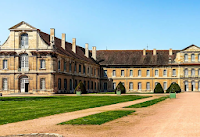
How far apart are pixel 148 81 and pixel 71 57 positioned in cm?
2217

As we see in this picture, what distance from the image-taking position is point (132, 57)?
68188mm

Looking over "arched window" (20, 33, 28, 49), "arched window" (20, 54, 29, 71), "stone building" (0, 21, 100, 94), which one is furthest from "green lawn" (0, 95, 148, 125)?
"arched window" (20, 33, 28, 49)

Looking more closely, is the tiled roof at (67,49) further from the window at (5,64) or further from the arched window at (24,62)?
the window at (5,64)

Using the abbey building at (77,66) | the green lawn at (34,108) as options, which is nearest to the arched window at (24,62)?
the abbey building at (77,66)

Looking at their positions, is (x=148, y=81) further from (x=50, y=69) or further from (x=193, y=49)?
(x=50, y=69)

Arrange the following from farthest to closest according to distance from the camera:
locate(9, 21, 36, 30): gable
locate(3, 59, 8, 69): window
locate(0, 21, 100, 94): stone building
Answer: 1. locate(3, 59, 8, 69): window
2. locate(9, 21, 36, 30): gable
3. locate(0, 21, 100, 94): stone building

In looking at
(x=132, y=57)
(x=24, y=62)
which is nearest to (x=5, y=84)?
(x=24, y=62)

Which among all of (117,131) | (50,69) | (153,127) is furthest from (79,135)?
(50,69)

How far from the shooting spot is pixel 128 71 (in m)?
67.2

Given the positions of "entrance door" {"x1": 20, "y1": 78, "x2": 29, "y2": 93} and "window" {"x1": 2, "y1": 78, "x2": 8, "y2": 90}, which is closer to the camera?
"entrance door" {"x1": 20, "y1": 78, "x2": 29, "y2": 93}

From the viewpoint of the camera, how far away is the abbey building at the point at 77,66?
4616cm

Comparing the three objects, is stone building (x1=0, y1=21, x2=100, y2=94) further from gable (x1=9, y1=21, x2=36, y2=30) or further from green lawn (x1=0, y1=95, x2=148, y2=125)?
green lawn (x1=0, y1=95, x2=148, y2=125)

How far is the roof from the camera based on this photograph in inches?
2630

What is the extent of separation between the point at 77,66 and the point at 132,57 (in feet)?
56.0
